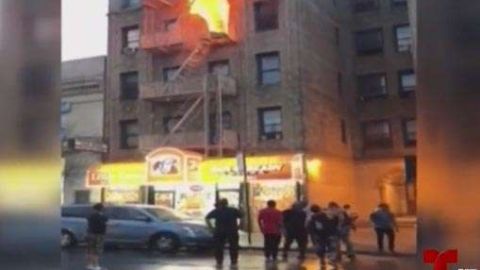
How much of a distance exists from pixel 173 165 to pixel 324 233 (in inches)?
574

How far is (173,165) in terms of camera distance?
29500mm

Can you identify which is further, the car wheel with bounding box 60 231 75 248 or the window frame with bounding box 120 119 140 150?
the window frame with bounding box 120 119 140 150

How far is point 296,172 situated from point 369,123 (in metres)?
8.85

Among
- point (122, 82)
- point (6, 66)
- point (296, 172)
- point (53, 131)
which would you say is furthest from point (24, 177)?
point (122, 82)

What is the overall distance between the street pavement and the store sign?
925 centimetres

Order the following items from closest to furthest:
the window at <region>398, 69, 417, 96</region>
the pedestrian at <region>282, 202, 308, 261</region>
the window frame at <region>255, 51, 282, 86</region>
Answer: the pedestrian at <region>282, 202, 308, 261</region> → the window frame at <region>255, 51, 282, 86</region> → the window at <region>398, 69, 417, 96</region>

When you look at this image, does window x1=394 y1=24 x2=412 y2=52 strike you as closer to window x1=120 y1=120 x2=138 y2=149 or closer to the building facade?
window x1=120 y1=120 x2=138 y2=149

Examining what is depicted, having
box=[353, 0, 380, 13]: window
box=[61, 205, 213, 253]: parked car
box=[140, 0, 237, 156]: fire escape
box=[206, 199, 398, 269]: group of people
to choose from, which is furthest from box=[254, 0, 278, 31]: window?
box=[206, 199, 398, 269]: group of people

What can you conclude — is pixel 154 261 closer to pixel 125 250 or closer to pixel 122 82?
pixel 125 250

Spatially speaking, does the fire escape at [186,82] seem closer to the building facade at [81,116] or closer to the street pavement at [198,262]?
the building facade at [81,116]

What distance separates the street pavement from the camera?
50.5ft

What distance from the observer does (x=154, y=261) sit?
56.8ft

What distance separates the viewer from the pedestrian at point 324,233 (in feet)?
51.8

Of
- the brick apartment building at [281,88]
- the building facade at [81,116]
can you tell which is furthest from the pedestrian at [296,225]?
the building facade at [81,116]
